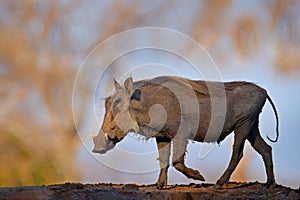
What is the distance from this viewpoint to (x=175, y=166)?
234 centimetres

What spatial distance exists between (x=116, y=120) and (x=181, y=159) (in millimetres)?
368

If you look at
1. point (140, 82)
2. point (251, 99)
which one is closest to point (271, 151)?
point (251, 99)

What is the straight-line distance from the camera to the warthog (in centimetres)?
229

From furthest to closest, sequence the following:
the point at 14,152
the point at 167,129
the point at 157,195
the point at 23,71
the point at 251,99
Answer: the point at 23,71
the point at 14,152
the point at 251,99
the point at 167,129
the point at 157,195

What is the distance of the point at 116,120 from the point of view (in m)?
2.31

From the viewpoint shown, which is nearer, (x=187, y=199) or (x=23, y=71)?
(x=187, y=199)

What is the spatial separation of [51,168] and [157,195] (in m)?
1.61

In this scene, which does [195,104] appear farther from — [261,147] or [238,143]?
[261,147]

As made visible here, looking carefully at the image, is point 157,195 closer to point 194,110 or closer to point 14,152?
point 194,110

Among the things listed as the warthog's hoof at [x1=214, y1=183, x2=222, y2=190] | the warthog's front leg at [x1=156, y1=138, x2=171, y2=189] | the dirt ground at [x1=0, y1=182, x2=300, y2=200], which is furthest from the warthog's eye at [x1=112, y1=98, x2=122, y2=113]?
the warthog's hoof at [x1=214, y1=183, x2=222, y2=190]

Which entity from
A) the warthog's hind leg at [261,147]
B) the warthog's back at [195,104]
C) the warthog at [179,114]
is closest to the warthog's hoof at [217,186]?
the warthog at [179,114]

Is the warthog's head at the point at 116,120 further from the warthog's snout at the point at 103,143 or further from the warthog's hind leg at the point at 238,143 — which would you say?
the warthog's hind leg at the point at 238,143

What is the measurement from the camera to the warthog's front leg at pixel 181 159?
2.30 meters

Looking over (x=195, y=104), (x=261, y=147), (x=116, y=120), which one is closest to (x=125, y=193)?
(x=116, y=120)
